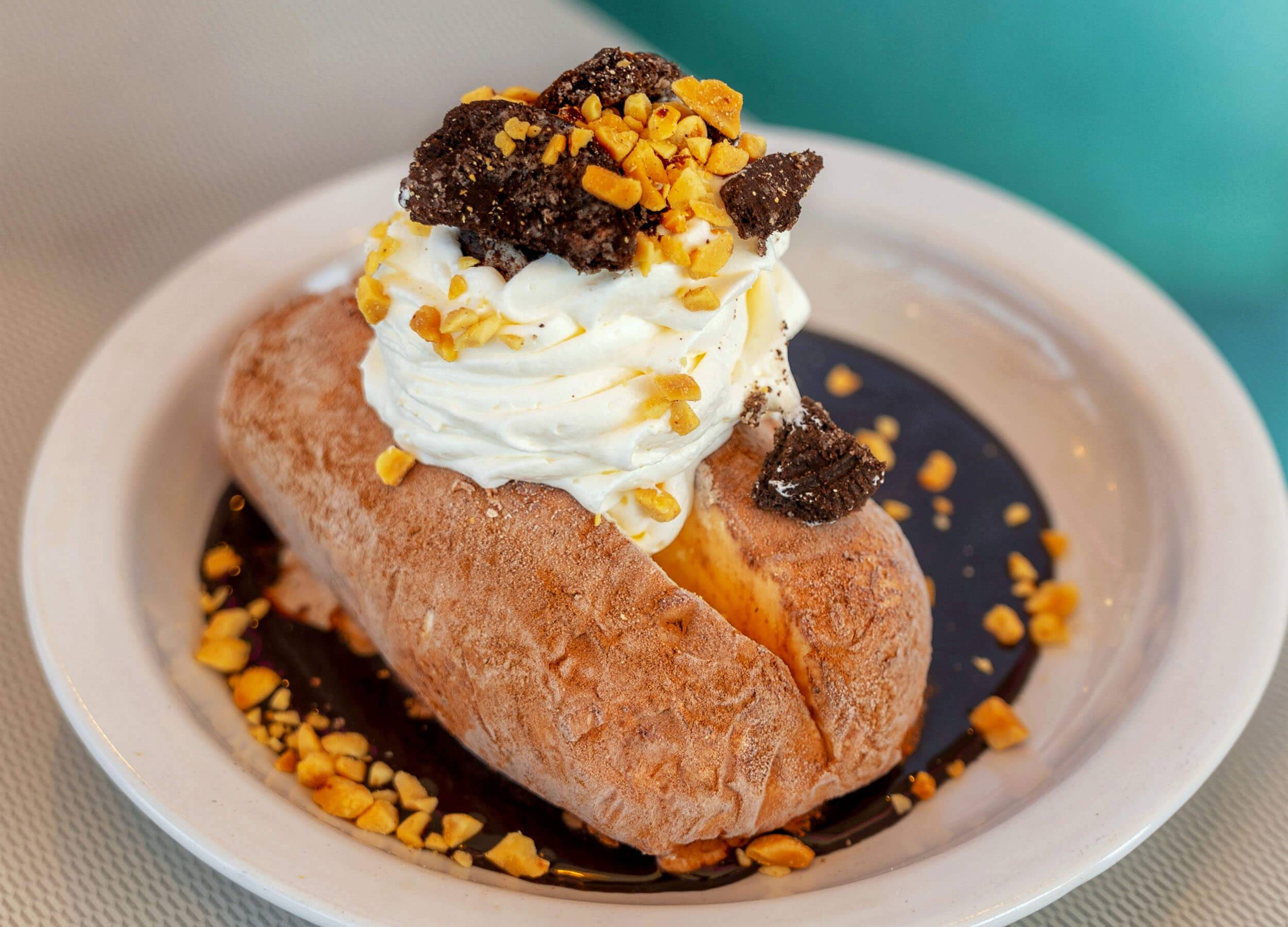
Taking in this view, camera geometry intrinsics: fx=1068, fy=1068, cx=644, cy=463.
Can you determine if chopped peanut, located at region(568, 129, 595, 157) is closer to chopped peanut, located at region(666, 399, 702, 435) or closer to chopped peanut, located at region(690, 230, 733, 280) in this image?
chopped peanut, located at region(690, 230, 733, 280)

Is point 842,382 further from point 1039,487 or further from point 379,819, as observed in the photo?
point 379,819

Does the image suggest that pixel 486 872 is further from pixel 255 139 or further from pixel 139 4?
pixel 139 4

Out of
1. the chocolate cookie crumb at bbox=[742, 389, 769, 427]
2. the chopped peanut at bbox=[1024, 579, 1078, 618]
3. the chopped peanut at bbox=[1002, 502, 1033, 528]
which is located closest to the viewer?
the chocolate cookie crumb at bbox=[742, 389, 769, 427]

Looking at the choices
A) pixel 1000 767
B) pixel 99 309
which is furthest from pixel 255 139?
pixel 1000 767

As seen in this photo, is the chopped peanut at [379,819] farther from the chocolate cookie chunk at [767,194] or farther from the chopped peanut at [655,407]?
the chocolate cookie chunk at [767,194]

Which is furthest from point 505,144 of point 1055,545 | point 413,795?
point 1055,545

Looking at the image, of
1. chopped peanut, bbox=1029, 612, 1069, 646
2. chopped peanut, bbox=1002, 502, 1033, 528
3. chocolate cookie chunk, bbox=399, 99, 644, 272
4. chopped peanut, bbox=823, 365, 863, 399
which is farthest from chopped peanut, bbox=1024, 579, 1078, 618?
chocolate cookie chunk, bbox=399, 99, 644, 272

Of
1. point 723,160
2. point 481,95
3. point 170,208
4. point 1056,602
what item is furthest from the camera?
point 170,208

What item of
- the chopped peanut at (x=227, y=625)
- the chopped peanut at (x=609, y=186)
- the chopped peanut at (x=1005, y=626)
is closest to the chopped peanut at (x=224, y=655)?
the chopped peanut at (x=227, y=625)
